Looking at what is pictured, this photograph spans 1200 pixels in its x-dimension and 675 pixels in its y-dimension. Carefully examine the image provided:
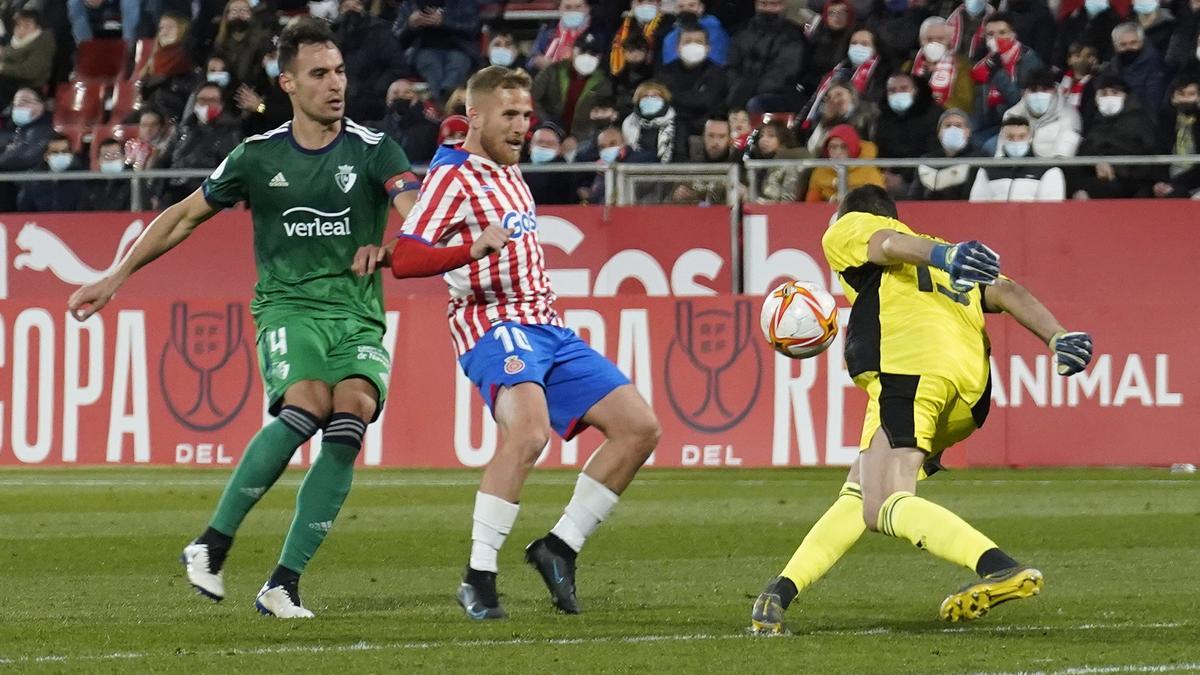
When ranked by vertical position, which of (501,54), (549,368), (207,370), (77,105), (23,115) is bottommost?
(207,370)

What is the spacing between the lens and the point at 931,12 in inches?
731

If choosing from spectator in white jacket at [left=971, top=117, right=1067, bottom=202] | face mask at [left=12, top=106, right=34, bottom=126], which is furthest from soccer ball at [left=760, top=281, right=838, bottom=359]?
face mask at [left=12, top=106, right=34, bottom=126]

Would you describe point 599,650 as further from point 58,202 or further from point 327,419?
point 58,202

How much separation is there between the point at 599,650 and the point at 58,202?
41.1 feet

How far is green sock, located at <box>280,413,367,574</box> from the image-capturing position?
7.43 meters

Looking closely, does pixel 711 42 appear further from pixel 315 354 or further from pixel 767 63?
pixel 315 354

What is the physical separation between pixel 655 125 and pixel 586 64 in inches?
62.3

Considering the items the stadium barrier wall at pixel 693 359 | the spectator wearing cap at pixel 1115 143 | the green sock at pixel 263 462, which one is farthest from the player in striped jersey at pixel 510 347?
the spectator wearing cap at pixel 1115 143

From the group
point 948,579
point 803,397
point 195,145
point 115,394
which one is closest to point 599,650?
point 948,579

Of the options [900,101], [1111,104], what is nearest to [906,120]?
[900,101]

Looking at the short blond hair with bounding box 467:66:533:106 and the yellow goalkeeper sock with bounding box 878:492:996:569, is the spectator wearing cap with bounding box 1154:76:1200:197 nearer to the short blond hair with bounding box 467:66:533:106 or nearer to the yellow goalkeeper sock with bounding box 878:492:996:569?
the short blond hair with bounding box 467:66:533:106

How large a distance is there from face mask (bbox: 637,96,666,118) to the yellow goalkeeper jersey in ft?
35.1

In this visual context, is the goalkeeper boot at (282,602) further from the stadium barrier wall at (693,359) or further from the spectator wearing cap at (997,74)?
the spectator wearing cap at (997,74)

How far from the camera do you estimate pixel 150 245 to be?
Result: 7805mm
